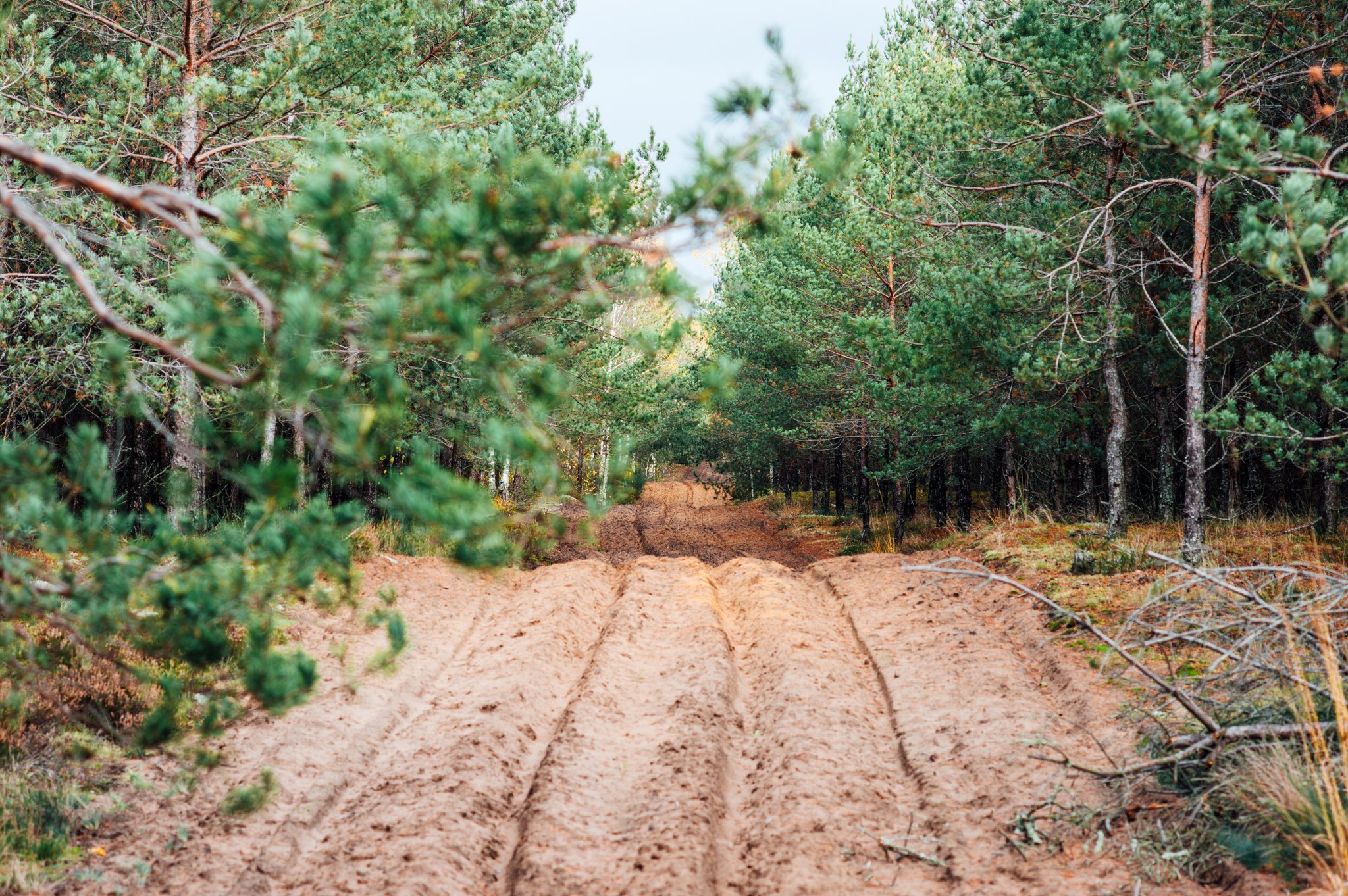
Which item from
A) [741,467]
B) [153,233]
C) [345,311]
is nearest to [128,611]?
[345,311]

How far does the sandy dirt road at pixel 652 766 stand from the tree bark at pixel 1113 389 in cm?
334

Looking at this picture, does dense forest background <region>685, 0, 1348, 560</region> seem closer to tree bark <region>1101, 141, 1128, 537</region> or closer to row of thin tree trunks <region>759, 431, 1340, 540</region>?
tree bark <region>1101, 141, 1128, 537</region>

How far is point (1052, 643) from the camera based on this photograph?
8.53 meters

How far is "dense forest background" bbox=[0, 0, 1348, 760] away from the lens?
272 centimetres

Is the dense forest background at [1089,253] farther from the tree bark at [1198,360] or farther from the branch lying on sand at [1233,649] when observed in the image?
the branch lying on sand at [1233,649]

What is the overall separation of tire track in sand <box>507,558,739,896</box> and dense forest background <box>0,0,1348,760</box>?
2.00m

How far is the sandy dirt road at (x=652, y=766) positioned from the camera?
464cm

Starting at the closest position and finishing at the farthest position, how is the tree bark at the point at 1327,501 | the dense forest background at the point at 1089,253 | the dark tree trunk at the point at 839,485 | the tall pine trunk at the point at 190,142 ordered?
the dense forest background at the point at 1089,253 → the tall pine trunk at the point at 190,142 → the tree bark at the point at 1327,501 → the dark tree trunk at the point at 839,485

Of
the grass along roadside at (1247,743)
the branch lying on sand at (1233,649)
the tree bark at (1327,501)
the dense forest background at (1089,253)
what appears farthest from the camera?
the tree bark at (1327,501)

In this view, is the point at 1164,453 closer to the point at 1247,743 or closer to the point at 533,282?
the point at 1247,743

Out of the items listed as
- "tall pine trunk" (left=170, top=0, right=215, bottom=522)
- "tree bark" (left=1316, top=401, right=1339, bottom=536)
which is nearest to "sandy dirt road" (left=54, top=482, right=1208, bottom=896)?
"tall pine trunk" (left=170, top=0, right=215, bottom=522)

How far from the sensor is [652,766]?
6266mm

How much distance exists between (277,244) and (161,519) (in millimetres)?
1183

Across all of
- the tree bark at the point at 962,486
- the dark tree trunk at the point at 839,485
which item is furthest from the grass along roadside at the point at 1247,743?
the dark tree trunk at the point at 839,485
